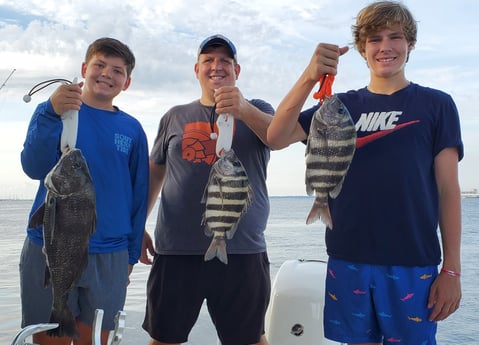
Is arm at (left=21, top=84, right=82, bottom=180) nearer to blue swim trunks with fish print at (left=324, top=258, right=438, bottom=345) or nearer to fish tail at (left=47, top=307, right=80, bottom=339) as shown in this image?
fish tail at (left=47, top=307, right=80, bottom=339)

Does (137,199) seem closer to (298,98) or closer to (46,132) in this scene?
(46,132)

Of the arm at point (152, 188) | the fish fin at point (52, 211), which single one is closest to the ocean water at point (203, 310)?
the arm at point (152, 188)

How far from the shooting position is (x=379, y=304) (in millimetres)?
3066

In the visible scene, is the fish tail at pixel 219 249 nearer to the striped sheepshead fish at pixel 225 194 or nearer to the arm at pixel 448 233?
the striped sheepshead fish at pixel 225 194

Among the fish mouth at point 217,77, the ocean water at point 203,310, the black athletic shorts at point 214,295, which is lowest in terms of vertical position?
the ocean water at point 203,310

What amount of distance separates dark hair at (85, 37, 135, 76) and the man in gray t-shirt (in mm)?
550

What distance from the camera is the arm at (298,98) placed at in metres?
2.86

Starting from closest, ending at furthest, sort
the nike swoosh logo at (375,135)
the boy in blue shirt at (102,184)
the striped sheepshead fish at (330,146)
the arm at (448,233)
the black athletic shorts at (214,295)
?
the striped sheepshead fish at (330,146), the arm at (448,233), the nike swoosh logo at (375,135), the boy in blue shirt at (102,184), the black athletic shorts at (214,295)

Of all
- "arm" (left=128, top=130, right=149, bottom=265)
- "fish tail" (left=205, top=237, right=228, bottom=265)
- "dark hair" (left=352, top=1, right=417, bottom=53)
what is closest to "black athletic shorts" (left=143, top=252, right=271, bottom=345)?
"arm" (left=128, top=130, right=149, bottom=265)

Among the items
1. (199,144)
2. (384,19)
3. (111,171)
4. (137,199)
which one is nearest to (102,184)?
(111,171)

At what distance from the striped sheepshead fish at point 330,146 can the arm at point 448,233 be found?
68 centimetres

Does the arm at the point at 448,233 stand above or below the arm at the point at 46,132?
→ below

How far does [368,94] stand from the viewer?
10.8ft

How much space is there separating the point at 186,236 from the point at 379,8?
2.08 m
